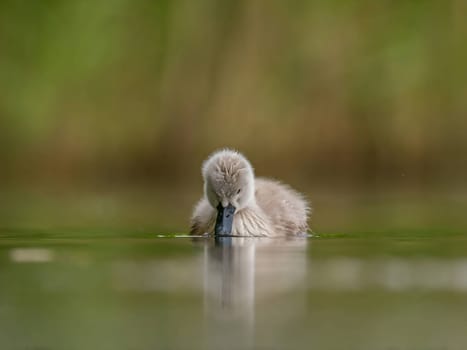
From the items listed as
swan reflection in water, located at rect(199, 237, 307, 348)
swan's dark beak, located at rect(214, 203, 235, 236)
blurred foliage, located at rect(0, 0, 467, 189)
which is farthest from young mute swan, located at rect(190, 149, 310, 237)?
blurred foliage, located at rect(0, 0, 467, 189)

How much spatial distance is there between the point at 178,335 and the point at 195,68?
434 inches

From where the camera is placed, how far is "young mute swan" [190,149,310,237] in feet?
25.8

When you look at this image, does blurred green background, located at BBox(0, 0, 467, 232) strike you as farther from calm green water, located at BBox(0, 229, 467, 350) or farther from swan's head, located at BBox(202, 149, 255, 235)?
calm green water, located at BBox(0, 229, 467, 350)

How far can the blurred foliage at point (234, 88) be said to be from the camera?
1433 cm

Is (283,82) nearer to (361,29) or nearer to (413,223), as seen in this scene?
(361,29)

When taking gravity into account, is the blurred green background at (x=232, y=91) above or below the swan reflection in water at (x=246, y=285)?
above

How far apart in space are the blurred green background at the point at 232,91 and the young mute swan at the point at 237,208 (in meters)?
5.59

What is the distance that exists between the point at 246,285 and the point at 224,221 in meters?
2.49

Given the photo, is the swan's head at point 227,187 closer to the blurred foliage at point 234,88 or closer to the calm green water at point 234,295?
the calm green water at point 234,295

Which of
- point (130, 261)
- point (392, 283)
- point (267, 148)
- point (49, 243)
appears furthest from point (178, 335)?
point (267, 148)

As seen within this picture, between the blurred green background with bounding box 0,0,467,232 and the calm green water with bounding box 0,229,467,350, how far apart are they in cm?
697

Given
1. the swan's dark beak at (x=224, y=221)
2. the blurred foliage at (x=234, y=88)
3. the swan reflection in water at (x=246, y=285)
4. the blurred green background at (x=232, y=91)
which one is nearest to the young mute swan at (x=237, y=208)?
the swan's dark beak at (x=224, y=221)

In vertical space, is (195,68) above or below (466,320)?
above

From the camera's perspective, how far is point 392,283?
5.37 meters
